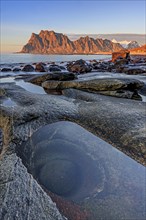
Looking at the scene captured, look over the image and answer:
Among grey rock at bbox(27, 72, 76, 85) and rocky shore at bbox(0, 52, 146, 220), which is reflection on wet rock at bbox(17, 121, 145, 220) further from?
grey rock at bbox(27, 72, 76, 85)

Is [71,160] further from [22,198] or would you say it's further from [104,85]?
[104,85]

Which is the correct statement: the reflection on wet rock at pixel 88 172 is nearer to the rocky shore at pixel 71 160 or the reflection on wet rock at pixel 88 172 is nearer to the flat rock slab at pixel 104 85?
the rocky shore at pixel 71 160

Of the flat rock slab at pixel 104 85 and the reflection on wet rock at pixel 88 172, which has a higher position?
the flat rock slab at pixel 104 85

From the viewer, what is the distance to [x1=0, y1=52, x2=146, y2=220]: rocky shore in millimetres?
3828

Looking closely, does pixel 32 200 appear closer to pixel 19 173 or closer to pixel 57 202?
pixel 57 202

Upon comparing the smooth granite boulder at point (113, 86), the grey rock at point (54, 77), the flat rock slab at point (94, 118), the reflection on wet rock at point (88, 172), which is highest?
the grey rock at point (54, 77)

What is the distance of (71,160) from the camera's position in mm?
5598

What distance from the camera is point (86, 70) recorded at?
28.2 meters

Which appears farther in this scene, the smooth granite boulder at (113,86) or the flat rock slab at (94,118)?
the smooth granite boulder at (113,86)

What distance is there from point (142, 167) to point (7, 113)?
5280 millimetres

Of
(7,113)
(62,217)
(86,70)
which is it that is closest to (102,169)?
(62,217)

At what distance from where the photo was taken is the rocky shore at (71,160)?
3828mm

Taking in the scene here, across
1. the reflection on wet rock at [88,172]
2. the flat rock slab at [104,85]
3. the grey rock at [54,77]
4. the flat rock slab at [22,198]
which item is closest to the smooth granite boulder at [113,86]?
the flat rock slab at [104,85]

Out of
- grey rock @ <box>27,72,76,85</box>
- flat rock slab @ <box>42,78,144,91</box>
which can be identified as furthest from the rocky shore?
grey rock @ <box>27,72,76,85</box>
